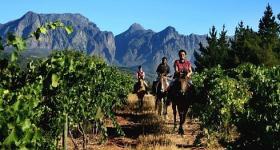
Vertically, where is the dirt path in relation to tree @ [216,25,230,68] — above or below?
below

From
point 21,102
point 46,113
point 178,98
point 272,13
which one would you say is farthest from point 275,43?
point 21,102

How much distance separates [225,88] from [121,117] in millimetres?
11945

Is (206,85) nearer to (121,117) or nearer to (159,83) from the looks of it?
(159,83)

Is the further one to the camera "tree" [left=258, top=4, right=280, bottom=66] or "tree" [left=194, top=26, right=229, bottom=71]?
"tree" [left=194, top=26, right=229, bottom=71]

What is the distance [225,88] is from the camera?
1642 centimetres

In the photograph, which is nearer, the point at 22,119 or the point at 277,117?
the point at 22,119

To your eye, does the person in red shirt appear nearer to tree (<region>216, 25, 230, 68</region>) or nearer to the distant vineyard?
the distant vineyard

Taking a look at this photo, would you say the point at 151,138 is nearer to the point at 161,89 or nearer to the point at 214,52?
the point at 161,89

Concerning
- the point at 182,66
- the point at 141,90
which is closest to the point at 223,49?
the point at 141,90

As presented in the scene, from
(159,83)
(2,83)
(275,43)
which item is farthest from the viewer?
(275,43)

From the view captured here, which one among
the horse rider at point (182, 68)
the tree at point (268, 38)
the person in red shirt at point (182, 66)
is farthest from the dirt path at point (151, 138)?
the tree at point (268, 38)

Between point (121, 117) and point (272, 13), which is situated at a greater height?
point (272, 13)

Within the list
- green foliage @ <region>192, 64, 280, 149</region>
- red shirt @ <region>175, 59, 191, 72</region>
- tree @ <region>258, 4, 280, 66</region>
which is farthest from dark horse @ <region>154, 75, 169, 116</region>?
tree @ <region>258, 4, 280, 66</region>

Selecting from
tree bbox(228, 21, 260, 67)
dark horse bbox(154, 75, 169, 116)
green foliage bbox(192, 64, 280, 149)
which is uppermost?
tree bbox(228, 21, 260, 67)
